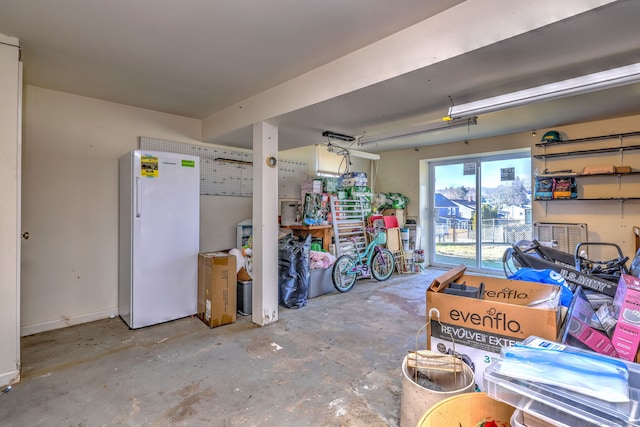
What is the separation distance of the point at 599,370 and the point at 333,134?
353cm

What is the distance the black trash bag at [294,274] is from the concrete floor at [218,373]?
12.5 inches

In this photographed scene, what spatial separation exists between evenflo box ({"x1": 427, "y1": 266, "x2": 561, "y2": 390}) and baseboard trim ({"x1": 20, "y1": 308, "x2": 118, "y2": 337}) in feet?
11.7

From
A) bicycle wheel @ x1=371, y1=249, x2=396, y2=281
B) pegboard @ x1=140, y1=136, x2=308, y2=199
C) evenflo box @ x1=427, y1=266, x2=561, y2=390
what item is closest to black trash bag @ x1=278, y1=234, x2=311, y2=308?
pegboard @ x1=140, y1=136, x2=308, y2=199

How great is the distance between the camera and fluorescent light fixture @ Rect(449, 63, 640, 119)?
1.81 m

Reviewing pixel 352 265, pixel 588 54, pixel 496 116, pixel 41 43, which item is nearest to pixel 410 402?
pixel 588 54

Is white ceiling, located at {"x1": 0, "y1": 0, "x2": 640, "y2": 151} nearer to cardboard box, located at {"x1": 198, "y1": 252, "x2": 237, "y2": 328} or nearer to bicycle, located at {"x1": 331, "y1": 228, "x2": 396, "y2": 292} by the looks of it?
cardboard box, located at {"x1": 198, "y1": 252, "x2": 237, "y2": 328}

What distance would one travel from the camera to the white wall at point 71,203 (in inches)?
119

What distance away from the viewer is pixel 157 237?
323cm

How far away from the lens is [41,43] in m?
2.27

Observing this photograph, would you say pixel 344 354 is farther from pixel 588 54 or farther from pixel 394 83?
pixel 588 54

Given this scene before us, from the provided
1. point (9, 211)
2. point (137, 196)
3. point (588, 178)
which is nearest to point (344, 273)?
point (137, 196)

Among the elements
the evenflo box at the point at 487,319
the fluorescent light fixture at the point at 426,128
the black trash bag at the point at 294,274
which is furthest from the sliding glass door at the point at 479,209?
the evenflo box at the point at 487,319

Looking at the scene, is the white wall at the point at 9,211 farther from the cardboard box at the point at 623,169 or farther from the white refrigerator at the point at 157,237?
the cardboard box at the point at 623,169

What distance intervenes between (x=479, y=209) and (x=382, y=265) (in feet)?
7.56
